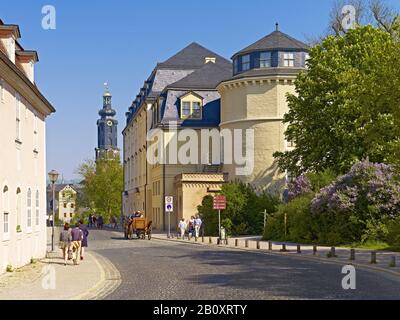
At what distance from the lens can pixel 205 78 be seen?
228 ft

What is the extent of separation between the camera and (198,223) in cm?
4703

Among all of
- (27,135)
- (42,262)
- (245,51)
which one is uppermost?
(245,51)

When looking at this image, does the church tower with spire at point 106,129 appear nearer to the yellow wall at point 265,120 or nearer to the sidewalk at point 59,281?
the yellow wall at point 265,120

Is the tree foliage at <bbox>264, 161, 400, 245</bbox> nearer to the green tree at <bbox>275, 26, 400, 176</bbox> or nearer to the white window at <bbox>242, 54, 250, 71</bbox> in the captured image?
the green tree at <bbox>275, 26, 400, 176</bbox>

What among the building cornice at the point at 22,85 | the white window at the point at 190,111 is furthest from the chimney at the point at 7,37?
the white window at the point at 190,111

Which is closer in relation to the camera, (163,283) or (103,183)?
(163,283)

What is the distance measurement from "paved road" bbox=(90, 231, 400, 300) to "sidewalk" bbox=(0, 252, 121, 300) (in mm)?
503

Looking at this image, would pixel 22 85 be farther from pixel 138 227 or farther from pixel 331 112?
pixel 138 227

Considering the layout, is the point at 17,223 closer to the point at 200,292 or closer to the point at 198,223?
the point at 200,292

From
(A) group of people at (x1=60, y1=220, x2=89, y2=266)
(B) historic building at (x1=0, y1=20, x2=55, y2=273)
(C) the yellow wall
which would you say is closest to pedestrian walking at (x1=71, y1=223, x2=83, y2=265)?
(A) group of people at (x1=60, y1=220, x2=89, y2=266)

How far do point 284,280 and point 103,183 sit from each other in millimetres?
86884

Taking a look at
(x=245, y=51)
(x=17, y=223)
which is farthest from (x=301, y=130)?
(x=17, y=223)

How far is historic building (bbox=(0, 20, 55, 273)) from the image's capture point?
20.1 meters

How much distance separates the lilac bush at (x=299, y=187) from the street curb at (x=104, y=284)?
17.2 m
